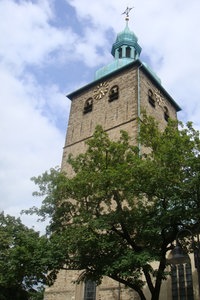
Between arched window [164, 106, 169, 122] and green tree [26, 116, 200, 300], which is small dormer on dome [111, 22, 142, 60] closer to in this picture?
arched window [164, 106, 169, 122]

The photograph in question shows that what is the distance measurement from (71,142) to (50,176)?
36.7ft

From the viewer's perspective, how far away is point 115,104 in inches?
1005

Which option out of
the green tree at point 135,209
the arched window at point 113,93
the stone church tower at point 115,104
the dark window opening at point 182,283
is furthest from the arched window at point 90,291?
the arched window at point 113,93

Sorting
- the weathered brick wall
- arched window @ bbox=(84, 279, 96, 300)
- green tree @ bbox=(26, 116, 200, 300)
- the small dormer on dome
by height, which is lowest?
arched window @ bbox=(84, 279, 96, 300)

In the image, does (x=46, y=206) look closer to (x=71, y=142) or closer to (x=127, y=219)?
(x=127, y=219)

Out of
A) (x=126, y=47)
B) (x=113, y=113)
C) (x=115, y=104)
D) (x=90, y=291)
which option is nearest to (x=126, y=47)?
(x=126, y=47)

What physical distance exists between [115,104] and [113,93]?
1.45 metres

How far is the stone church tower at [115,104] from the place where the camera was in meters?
23.3

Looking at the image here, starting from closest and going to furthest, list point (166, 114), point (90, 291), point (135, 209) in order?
point (135, 209)
point (90, 291)
point (166, 114)

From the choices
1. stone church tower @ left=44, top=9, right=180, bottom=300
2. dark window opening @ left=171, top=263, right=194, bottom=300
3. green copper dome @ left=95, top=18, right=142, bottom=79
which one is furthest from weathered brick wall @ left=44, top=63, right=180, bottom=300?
dark window opening @ left=171, top=263, right=194, bottom=300

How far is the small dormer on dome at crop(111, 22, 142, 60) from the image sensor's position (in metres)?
31.9

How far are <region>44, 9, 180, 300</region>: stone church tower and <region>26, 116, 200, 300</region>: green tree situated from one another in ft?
24.6

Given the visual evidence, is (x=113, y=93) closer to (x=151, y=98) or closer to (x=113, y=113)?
(x=113, y=113)

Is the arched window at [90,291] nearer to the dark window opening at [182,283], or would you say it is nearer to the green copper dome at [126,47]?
the dark window opening at [182,283]
